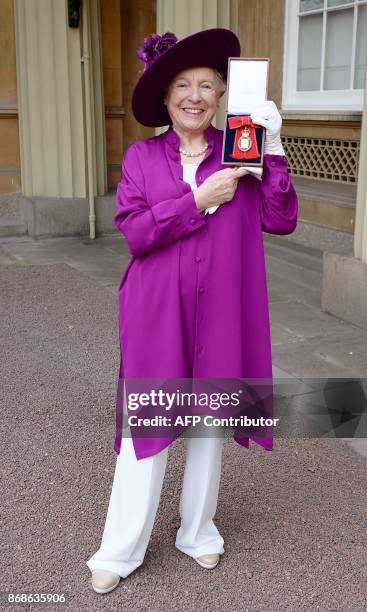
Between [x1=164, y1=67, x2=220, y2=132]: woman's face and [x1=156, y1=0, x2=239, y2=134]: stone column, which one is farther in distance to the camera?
[x1=156, y1=0, x2=239, y2=134]: stone column

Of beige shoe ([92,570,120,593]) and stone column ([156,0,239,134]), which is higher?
stone column ([156,0,239,134])

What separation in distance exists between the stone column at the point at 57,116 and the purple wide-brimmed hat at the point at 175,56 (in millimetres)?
6408

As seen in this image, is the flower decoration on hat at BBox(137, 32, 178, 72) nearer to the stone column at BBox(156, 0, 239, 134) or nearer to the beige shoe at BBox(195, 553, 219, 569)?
the beige shoe at BBox(195, 553, 219, 569)

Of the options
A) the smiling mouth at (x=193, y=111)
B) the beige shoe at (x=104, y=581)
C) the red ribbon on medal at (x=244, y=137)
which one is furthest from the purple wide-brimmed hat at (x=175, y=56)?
the beige shoe at (x=104, y=581)

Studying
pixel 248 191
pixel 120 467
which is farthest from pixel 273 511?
pixel 248 191

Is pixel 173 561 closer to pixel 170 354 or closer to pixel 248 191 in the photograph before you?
pixel 170 354

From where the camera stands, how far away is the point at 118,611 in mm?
2594

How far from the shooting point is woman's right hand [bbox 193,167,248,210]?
2.47 meters

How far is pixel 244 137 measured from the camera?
2.46 m

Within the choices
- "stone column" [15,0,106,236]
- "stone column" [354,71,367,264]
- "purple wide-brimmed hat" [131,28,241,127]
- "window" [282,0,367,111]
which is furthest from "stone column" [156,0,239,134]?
"purple wide-brimmed hat" [131,28,241,127]

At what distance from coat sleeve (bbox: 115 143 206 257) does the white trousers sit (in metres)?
0.71

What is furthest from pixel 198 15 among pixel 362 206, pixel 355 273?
pixel 355 273

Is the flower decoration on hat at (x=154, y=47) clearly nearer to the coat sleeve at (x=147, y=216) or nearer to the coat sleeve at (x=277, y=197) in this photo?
the coat sleeve at (x=147, y=216)

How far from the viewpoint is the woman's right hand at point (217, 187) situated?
2.47 metres
